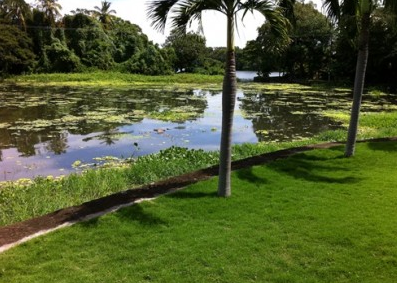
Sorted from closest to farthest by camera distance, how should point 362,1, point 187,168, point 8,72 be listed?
point 362,1 < point 187,168 < point 8,72

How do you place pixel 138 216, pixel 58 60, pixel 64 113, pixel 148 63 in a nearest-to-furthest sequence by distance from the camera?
pixel 138 216 → pixel 64 113 → pixel 58 60 → pixel 148 63

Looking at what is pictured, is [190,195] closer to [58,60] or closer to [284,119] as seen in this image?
[284,119]

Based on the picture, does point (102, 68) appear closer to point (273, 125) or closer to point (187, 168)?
point (273, 125)

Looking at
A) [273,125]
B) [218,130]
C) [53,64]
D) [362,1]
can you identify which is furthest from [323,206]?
[53,64]

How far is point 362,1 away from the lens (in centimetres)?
832

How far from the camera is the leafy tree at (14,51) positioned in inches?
1620

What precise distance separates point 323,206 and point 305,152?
3639mm

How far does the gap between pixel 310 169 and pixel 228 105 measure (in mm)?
3058

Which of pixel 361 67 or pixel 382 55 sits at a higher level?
pixel 382 55

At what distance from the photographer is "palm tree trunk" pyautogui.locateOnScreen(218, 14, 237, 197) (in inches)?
239

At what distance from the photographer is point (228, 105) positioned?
6145 mm

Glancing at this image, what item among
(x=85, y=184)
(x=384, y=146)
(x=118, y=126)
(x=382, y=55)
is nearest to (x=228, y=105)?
(x=85, y=184)

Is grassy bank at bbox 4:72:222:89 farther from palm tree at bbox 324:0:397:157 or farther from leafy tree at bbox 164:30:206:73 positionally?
palm tree at bbox 324:0:397:157

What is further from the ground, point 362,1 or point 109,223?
point 362,1
